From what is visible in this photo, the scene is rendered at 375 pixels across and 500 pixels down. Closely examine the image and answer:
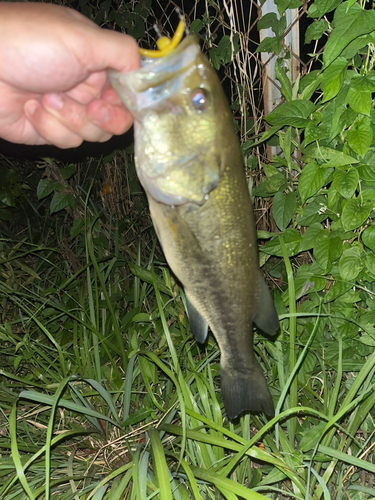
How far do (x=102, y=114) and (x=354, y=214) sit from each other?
1283mm

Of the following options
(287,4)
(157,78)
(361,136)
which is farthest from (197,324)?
(287,4)

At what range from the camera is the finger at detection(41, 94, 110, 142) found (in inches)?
65.1

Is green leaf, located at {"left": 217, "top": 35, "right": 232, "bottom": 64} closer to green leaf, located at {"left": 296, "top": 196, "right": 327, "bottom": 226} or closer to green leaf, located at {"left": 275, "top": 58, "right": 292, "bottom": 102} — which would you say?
green leaf, located at {"left": 275, "top": 58, "right": 292, "bottom": 102}

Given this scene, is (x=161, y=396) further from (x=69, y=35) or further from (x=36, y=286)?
(x=69, y=35)

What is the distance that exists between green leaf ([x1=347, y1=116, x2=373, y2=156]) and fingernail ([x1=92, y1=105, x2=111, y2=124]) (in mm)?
1131

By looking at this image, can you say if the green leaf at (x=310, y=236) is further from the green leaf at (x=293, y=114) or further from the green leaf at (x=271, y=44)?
the green leaf at (x=271, y=44)

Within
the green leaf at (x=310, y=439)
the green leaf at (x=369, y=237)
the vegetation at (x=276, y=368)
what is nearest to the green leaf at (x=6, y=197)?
the vegetation at (x=276, y=368)

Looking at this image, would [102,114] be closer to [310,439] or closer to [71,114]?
[71,114]

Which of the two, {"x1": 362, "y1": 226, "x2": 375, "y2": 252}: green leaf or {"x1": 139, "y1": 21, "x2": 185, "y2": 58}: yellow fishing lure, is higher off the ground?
{"x1": 139, "y1": 21, "x2": 185, "y2": 58}: yellow fishing lure

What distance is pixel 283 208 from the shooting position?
2.55 metres

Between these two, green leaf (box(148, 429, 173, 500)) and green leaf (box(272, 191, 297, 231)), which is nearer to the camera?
green leaf (box(148, 429, 173, 500))

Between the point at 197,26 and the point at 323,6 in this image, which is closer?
Answer: the point at 323,6

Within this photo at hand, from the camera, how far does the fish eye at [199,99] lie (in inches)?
52.5

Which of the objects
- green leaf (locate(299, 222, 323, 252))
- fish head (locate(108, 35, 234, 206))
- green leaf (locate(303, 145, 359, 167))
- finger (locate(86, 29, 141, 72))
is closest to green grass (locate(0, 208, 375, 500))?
green leaf (locate(299, 222, 323, 252))
